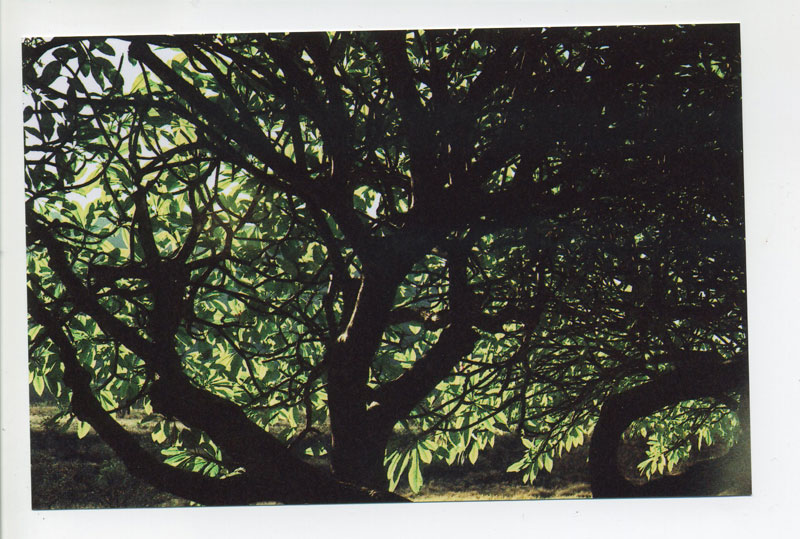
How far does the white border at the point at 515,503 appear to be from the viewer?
168 cm

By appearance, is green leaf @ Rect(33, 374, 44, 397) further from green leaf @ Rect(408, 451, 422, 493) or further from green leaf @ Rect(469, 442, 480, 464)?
green leaf @ Rect(469, 442, 480, 464)

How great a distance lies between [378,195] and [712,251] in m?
0.88

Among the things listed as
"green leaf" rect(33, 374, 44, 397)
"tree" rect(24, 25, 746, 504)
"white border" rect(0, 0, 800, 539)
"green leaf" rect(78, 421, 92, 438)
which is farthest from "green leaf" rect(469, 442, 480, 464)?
"green leaf" rect(33, 374, 44, 397)

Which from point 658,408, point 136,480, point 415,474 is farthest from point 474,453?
point 136,480

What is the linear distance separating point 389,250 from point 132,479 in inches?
35.3

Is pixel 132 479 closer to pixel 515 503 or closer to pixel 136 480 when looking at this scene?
pixel 136 480

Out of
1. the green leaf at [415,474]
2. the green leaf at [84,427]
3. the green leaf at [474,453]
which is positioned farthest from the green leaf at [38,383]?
the green leaf at [474,453]

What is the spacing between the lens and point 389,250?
1.65m

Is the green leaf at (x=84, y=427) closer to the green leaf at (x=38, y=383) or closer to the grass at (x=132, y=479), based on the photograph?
the grass at (x=132, y=479)

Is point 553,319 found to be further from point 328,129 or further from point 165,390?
point 165,390

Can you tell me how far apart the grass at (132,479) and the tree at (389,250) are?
4cm

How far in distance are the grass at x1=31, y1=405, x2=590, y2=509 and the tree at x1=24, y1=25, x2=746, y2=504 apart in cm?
4

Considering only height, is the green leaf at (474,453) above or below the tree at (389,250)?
below

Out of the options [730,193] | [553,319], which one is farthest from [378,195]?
[730,193]
